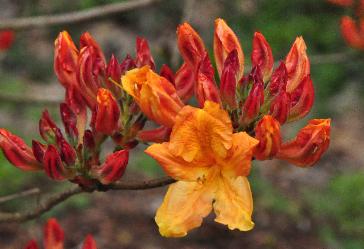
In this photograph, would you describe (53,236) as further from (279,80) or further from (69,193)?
(279,80)

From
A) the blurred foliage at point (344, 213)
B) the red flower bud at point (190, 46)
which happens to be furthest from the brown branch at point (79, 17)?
the blurred foliage at point (344, 213)

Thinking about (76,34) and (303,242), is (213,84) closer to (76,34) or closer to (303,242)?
(303,242)

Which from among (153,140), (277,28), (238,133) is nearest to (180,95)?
(153,140)

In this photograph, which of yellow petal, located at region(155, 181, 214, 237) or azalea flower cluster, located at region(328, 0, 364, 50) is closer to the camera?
yellow petal, located at region(155, 181, 214, 237)

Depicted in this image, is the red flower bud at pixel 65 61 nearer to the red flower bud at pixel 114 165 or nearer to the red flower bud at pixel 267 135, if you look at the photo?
the red flower bud at pixel 114 165

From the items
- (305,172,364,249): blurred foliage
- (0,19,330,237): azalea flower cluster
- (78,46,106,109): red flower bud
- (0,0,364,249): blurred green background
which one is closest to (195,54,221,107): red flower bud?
(0,19,330,237): azalea flower cluster

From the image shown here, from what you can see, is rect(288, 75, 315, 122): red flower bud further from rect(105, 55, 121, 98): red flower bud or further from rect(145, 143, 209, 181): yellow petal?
rect(105, 55, 121, 98): red flower bud
